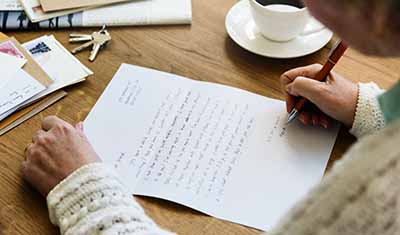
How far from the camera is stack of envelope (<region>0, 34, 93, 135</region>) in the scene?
98 centimetres

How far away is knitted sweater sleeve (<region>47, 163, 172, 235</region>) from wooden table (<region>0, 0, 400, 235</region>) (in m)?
0.04

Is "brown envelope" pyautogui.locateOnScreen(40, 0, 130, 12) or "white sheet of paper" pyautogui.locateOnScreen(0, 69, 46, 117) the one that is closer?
"white sheet of paper" pyautogui.locateOnScreen(0, 69, 46, 117)

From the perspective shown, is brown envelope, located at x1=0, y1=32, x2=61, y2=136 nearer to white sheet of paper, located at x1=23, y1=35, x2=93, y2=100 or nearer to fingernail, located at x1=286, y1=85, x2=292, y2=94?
white sheet of paper, located at x1=23, y1=35, x2=93, y2=100

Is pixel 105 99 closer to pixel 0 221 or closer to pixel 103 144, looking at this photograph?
pixel 103 144

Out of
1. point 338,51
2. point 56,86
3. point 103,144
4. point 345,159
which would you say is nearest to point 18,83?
point 56,86

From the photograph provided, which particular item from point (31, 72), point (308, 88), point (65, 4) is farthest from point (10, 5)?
point (308, 88)

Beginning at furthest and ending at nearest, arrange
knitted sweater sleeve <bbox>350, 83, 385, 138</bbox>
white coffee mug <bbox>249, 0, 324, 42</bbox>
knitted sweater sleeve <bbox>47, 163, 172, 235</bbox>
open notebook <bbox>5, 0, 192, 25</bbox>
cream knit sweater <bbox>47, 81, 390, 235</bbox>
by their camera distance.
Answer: open notebook <bbox>5, 0, 192, 25</bbox>, white coffee mug <bbox>249, 0, 324, 42</bbox>, knitted sweater sleeve <bbox>350, 83, 385, 138</bbox>, knitted sweater sleeve <bbox>47, 163, 172, 235</bbox>, cream knit sweater <bbox>47, 81, 390, 235</bbox>

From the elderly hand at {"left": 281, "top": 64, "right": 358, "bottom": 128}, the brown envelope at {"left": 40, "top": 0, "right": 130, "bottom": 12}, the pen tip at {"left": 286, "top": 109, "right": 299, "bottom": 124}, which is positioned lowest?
the pen tip at {"left": 286, "top": 109, "right": 299, "bottom": 124}

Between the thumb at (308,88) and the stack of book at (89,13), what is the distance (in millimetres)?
277

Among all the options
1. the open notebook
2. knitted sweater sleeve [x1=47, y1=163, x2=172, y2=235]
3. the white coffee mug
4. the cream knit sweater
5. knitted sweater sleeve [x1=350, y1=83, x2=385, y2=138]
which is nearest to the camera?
the cream knit sweater

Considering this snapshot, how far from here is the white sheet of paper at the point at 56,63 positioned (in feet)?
3.31

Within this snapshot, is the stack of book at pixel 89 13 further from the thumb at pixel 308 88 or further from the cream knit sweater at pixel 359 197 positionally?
the cream knit sweater at pixel 359 197

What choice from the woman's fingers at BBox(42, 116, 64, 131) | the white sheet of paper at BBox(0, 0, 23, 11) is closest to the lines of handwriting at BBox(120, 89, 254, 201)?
the woman's fingers at BBox(42, 116, 64, 131)

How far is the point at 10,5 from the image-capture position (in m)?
1.16
